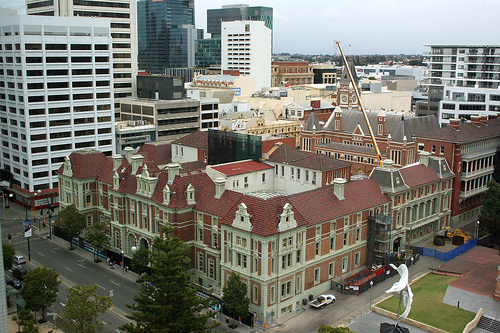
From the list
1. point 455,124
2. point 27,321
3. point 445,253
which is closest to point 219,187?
point 27,321

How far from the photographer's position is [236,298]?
221ft

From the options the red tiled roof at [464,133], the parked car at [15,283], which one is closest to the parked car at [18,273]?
the parked car at [15,283]

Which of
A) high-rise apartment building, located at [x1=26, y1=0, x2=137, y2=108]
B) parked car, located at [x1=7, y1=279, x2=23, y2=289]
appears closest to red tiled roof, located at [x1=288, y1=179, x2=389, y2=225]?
parked car, located at [x1=7, y1=279, x2=23, y2=289]

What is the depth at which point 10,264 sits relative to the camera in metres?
79.1

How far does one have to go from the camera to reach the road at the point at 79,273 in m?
72.6

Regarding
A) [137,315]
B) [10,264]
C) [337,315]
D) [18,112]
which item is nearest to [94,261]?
[10,264]

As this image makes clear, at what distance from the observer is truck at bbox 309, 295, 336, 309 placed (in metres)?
73.3

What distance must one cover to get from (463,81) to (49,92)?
4497 inches

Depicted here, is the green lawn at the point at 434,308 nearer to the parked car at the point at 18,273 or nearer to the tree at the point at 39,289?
the tree at the point at 39,289

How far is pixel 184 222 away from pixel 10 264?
26.4 meters

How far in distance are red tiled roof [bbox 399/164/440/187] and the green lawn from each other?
744 inches

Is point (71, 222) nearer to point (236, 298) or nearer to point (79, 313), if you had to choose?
point (79, 313)

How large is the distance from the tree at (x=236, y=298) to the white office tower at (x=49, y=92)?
71860 millimetres

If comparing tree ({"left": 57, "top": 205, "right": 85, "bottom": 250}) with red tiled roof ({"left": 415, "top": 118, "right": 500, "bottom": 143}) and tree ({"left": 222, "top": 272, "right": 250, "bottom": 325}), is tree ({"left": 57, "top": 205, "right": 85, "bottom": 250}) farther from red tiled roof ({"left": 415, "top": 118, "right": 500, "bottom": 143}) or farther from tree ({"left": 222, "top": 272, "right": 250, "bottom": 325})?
red tiled roof ({"left": 415, "top": 118, "right": 500, "bottom": 143})
